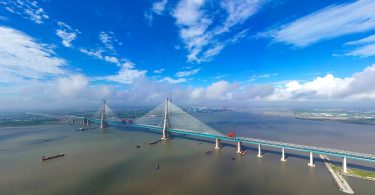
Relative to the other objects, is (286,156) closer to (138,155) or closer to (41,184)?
(138,155)

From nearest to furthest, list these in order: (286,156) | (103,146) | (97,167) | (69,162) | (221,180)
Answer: (221,180)
(97,167)
(69,162)
(286,156)
(103,146)

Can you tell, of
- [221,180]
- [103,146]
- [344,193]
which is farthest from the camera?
[103,146]

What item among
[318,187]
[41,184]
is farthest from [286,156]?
[41,184]

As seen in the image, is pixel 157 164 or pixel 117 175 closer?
pixel 117 175

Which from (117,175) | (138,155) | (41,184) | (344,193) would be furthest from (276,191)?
(41,184)

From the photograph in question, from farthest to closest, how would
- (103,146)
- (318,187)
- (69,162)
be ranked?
(103,146), (69,162), (318,187)

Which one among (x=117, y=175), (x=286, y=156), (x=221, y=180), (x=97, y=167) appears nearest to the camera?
(x=221, y=180)

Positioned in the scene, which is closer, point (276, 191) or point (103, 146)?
point (276, 191)

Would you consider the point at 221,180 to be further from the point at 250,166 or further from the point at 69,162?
the point at 69,162
